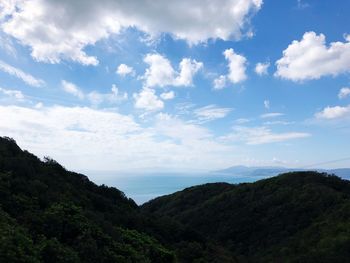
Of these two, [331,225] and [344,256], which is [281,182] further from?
[344,256]

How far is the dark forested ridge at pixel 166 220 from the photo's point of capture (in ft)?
48.5

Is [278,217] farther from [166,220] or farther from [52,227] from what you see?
[52,227]

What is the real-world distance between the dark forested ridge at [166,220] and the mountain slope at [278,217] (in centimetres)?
14

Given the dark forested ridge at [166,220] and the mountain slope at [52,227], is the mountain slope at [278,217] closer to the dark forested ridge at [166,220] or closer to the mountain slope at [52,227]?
the dark forested ridge at [166,220]

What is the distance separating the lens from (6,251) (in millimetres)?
10555

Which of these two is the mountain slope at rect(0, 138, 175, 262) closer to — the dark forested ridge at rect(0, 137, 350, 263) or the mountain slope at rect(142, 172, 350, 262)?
the dark forested ridge at rect(0, 137, 350, 263)

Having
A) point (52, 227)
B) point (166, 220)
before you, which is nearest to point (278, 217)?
point (166, 220)

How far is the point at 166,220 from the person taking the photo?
32.1m

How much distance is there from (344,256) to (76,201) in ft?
67.4

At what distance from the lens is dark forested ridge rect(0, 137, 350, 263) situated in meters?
14.8

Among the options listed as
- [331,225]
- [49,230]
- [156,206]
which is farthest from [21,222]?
[156,206]

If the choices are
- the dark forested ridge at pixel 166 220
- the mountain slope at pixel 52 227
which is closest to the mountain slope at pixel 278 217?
the dark forested ridge at pixel 166 220

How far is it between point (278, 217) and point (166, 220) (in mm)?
23691

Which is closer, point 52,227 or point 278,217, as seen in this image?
point 52,227
